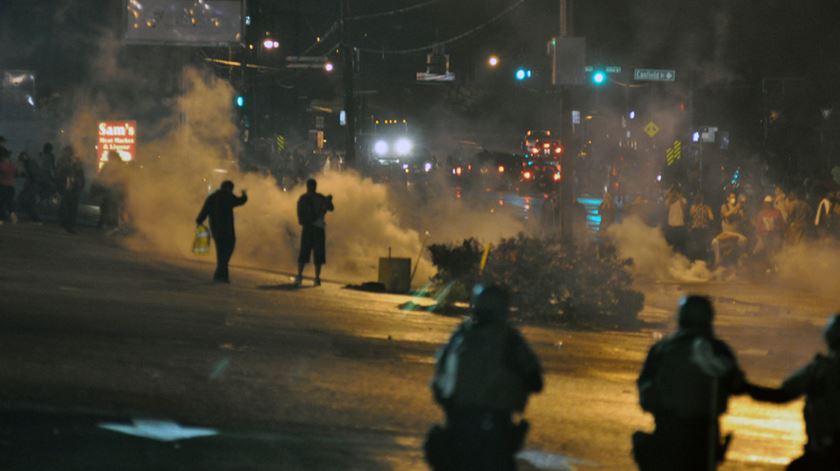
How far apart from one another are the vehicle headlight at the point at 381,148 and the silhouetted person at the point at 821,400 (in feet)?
192

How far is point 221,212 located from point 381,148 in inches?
1828

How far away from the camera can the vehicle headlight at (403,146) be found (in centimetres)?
6506

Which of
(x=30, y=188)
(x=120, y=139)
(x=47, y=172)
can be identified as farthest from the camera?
(x=120, y=139)

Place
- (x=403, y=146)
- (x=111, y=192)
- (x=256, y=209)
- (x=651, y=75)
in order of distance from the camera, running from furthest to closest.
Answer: (x=403, y=146) → (x=651, y=75) → (x=111, y=192) → (x=256, y=209)

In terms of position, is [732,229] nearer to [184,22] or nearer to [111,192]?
[111,192]

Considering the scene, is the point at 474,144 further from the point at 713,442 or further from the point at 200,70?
the point at 713,442

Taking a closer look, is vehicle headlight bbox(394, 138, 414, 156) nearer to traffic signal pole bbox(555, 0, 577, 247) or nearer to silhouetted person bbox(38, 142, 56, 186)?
silhouetted person bbox(38, 142, 56, 186)

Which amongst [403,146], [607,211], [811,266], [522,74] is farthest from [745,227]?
Answer: [403,146]

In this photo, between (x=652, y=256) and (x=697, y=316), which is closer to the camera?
(x=697, y=316)

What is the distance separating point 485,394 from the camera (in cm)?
629

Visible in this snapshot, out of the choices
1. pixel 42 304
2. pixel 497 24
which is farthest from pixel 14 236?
pixel 497 24

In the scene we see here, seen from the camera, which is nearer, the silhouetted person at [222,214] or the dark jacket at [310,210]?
the silhouetted person at [222,214]

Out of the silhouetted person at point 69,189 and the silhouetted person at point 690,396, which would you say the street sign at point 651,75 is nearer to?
the silhouetted person at point 69,189

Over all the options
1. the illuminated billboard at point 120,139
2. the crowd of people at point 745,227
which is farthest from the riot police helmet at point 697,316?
the illuminated billboard at point 120,139
